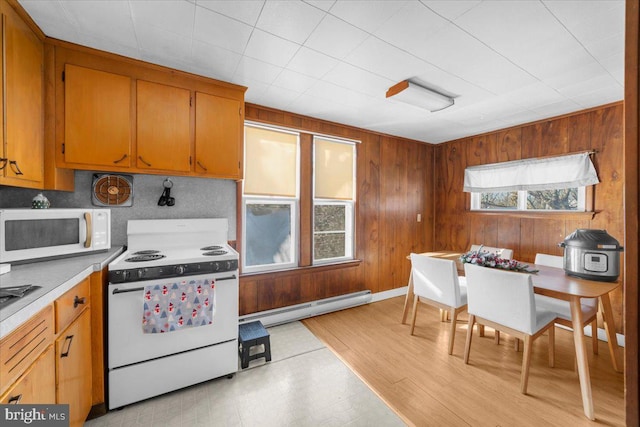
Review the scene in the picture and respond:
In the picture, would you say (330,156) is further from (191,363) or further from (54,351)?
(54,351)

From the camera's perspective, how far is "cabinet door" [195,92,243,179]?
2238 millimetres

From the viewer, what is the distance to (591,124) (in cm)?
276

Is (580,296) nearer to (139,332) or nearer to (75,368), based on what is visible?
(139,332)

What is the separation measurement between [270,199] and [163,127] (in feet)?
4.05

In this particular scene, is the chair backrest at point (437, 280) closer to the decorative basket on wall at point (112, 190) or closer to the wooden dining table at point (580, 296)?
the wooden dining table at point (580, 296)

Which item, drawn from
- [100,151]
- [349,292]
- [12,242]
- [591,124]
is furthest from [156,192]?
[591,124]

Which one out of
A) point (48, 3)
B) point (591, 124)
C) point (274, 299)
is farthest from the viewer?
point (274, 299)

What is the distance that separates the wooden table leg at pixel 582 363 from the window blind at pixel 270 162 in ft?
8.45

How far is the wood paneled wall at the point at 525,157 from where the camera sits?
8.65 ft

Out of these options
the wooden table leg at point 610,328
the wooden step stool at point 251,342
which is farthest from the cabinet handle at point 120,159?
the wooden table leg at point 610,328

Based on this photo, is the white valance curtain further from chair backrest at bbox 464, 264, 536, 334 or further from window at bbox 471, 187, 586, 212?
chair backrest at bbox 464, 264, 536, 334

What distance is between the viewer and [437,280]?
100 inches

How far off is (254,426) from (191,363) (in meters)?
0.61

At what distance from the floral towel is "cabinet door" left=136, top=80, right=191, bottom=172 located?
95cm
